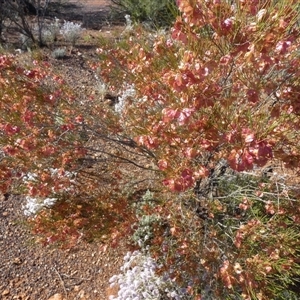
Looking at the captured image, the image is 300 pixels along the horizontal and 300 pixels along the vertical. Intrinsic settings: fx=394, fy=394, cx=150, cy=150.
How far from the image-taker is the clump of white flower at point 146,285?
10.8 ft

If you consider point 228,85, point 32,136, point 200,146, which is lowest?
point 32,136

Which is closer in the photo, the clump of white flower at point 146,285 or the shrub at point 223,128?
the shrub at point 223,128

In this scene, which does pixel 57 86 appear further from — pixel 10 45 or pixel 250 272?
pixel 10 45

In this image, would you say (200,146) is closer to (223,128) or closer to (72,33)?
(223,128)

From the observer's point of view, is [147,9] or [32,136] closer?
[32,136]

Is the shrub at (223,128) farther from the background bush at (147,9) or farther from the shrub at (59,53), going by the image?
the background bush at (147,9)

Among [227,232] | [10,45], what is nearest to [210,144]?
[227,232]

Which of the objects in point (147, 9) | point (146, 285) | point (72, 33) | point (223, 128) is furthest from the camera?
Result: point (147, 9)

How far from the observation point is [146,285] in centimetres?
336

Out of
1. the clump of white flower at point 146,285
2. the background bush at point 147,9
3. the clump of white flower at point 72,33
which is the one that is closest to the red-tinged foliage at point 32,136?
the clump of white flower at point 146,285

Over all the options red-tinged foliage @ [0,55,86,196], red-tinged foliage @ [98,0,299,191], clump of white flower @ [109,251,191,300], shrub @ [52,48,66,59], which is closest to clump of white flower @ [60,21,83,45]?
shrub @ [52,48,66,59]

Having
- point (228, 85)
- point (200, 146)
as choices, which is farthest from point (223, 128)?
point (228, 85)

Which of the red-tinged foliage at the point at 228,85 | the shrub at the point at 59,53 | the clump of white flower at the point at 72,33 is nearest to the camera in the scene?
the red-tinged foliage at the point at 228,85

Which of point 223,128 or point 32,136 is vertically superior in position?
point 223,128
